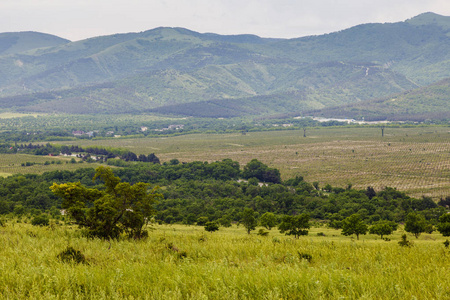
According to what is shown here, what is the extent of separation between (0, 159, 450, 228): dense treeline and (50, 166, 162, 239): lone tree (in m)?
41.1

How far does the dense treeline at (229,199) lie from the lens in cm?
6700

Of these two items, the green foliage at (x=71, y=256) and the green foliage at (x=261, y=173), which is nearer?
the green foliage at (x=71, y=256)

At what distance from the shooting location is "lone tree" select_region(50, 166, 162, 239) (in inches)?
727

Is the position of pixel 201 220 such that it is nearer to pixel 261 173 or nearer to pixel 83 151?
pixel 261 173

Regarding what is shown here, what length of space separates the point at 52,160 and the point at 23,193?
280 feet

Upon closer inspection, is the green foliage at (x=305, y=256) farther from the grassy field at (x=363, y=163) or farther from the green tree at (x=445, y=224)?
the grassy field at (x=363, y=163)

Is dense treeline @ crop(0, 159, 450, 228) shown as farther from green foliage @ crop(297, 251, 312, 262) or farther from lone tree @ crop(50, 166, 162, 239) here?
green foliage @ crop(297, 251, 312, 262)

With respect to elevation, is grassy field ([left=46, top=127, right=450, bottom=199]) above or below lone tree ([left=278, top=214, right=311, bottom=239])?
below

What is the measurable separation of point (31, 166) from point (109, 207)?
14653 cm

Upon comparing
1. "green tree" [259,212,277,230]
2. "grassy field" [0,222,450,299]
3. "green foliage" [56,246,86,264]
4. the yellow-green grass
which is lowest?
the yellow-green grass

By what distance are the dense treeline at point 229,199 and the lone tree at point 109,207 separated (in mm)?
41149

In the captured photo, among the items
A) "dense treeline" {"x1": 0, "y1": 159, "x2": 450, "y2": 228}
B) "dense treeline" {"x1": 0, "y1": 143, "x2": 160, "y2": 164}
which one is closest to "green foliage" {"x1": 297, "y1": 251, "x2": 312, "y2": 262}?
"dense treeline" {"x1": 0, "y1": 159, "x2": 450, "y2": 228}

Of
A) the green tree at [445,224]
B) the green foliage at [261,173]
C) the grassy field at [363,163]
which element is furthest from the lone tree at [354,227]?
the green foliage at [261,173]

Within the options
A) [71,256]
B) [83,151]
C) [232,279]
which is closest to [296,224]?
[71,256]
